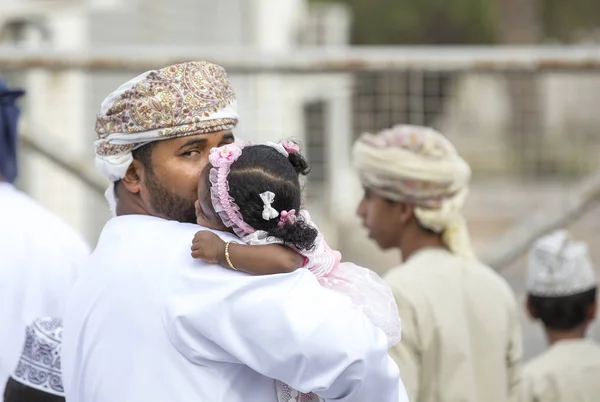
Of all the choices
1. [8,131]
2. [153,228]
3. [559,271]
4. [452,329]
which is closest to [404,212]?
[452,329]

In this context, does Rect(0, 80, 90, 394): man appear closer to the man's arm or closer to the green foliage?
the man's arm

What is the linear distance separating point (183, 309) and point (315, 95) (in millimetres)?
9624

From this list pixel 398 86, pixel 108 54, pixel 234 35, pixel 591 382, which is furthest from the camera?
pixel 234 35

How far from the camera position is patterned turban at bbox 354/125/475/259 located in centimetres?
395

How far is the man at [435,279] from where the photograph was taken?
12.4 ft

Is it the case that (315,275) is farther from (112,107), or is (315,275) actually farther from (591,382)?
(591,382)

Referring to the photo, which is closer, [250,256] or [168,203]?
[250,256]

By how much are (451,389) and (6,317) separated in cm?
134

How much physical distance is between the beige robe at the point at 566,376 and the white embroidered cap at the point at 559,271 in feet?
0.68

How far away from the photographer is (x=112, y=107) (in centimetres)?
286

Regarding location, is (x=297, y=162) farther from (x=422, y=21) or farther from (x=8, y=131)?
(x=422, y=21)

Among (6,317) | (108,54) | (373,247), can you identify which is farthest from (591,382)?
(373,247)

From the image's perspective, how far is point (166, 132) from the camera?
9.25 ft

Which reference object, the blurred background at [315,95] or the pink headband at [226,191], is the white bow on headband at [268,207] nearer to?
the pink headband at [226,191]
